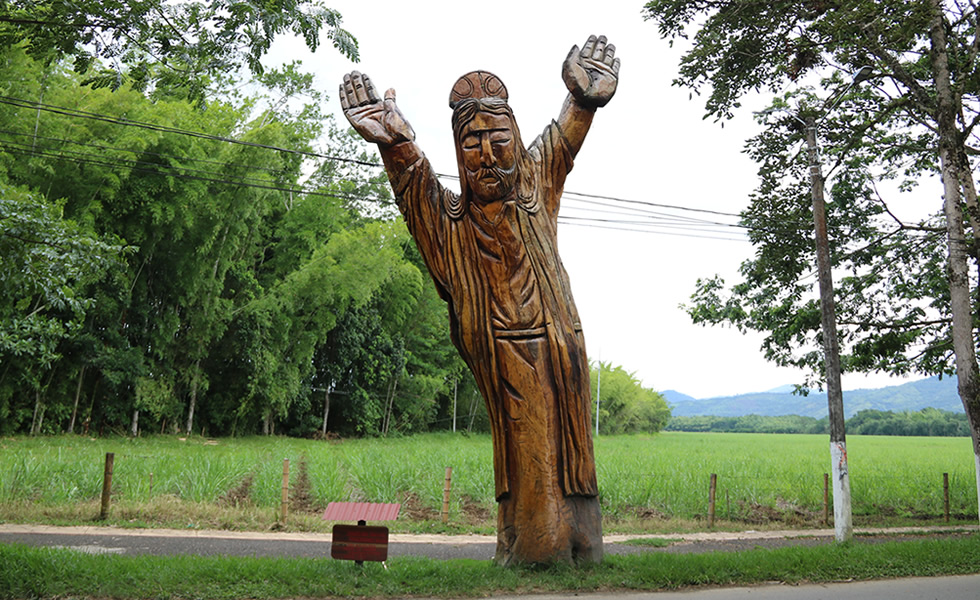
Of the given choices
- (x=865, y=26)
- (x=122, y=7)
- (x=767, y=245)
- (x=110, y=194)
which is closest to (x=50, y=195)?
(x=110, y=194)

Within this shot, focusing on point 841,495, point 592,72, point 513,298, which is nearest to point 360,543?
point 513,298

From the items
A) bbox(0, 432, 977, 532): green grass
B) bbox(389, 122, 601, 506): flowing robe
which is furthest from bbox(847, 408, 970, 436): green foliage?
bbox(389, 122, 601, 506): flowing robe

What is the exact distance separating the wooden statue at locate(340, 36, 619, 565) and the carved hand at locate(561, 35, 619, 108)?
0.01 metres

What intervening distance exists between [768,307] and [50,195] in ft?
54.9

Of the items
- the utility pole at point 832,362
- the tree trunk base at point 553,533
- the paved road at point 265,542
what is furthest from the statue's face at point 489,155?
the utility pole at point 832,362

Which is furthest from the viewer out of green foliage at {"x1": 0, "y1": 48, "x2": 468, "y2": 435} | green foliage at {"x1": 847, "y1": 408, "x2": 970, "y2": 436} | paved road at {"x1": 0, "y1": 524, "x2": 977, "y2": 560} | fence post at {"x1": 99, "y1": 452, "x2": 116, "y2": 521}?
green foliage at {"x1": 847, "y1": 408, "x2": 970, "y2": 436}

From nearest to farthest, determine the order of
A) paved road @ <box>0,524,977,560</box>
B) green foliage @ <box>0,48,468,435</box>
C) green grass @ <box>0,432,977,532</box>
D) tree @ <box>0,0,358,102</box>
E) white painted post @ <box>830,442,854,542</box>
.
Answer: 1. tree @ <box>0,0,358,102</box>
2. paved road @ <box>0,524,977,560</box>
3. white painted post @ <box>830,442,854,542</box>
4. green grass @ <box>0,432,977,532</box>
5. green foliage @ <box>0,48,468,435</box>

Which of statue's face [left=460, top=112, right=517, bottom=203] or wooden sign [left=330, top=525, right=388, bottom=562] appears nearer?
statue's face [left=460, top=112, right=517, bottom=203]

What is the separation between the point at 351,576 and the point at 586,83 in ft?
16.4

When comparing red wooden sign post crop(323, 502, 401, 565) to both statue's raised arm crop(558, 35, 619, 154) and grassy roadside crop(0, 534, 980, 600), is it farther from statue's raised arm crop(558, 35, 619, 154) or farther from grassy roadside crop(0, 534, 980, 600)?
statue's raised arm crop(558, 35, 619, 154)

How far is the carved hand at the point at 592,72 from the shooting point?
653 cm

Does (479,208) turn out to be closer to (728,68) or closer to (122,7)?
(122,7)

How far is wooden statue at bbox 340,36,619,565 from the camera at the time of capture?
19.9ft

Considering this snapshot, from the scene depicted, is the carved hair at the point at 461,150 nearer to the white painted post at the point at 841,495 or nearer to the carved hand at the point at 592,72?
the carved hand at the point at 592,72
